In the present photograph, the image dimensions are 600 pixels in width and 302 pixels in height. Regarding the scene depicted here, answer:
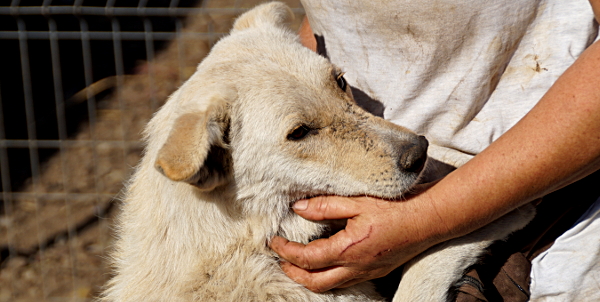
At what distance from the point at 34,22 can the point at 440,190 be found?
588 centimetres

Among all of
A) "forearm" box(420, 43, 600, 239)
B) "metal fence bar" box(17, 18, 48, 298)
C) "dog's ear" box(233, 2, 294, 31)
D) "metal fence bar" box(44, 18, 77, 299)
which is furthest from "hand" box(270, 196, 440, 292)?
"metal fence bar" box(17, 18, 48, 298)

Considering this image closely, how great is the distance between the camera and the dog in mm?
2150

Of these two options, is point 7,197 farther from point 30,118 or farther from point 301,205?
point 301,205

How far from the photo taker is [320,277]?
2.21 m

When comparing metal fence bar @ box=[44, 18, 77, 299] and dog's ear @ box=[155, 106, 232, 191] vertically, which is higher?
dog's ear @ box=[155, 106, 232, 191]

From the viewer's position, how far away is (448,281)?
7.02ft

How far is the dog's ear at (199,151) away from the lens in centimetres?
188

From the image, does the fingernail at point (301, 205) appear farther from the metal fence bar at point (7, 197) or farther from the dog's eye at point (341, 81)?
the metal fence bar at point (7, 197)

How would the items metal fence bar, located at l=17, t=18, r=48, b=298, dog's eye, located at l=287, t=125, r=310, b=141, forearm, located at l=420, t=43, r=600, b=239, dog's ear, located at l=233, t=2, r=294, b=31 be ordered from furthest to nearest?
metal fence bar, located at l=17, t=18, r=48, b=298, dog's ear, located at l=233, t=2, r=294, b=31, dog's eye, located at l=287, t=125, r=310, b=141, forearm, located at l=420, t=43, r=600, b=239

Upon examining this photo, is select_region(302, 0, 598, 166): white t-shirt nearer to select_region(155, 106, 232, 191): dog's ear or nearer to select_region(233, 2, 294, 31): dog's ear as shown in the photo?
select_region(233, 2, 294, 31): dog's ear

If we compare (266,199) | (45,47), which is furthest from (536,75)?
(45,47)

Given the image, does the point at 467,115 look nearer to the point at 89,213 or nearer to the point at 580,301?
the point at 580,301

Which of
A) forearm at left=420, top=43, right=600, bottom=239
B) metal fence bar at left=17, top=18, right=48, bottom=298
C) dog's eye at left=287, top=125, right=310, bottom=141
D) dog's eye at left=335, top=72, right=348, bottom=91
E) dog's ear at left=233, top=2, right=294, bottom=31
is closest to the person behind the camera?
forearm at left=420, top=43, right=600, bottom=239

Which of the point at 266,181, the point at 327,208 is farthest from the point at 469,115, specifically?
the point at 266,181
